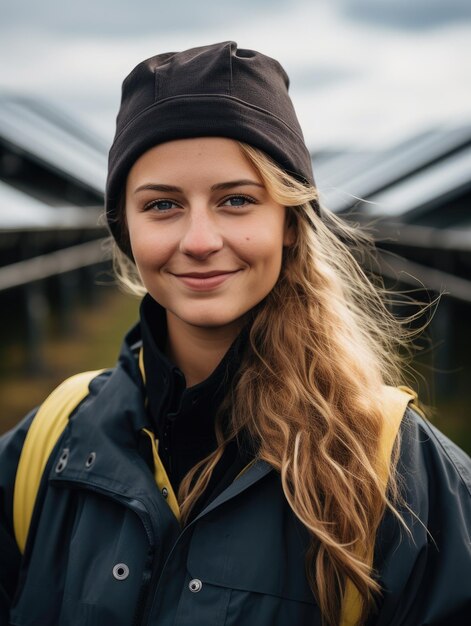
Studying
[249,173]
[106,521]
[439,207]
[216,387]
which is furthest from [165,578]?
[439,207]

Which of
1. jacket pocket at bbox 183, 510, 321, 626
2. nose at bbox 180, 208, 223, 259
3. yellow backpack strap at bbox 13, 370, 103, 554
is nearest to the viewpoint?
jacket pocket at bbox 183, 510, 321, 626

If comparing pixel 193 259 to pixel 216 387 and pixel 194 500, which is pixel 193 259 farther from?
pixel 194 500

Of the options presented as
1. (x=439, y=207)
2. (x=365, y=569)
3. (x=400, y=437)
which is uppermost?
(x=439, y=207)

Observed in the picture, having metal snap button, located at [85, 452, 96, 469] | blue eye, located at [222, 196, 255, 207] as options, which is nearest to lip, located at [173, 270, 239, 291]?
blue eye, located at [222, 196, 255, 207]

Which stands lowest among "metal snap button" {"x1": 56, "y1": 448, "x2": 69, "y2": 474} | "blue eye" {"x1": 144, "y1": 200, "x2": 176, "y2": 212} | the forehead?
"metal snap button" {"x1": 56, "y1": 448, "x2": 69, "y2": 474}

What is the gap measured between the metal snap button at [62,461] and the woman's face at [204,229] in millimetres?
411

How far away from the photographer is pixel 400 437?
1666 millimetres

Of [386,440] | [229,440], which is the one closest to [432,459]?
[386,440]

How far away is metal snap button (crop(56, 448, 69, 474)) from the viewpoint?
1.73 m

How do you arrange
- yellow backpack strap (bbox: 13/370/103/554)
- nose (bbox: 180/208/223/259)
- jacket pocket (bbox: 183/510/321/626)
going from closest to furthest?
jacket pocket (bbox: 183/510/321/626)
nose (bbox: 180/208/223/259)
yellow backpack strap (bbox: 13/370/103/554)

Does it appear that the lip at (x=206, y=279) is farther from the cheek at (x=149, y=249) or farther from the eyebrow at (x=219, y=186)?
the eyebrow at (x=219, y=186)

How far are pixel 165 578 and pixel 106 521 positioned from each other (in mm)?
202

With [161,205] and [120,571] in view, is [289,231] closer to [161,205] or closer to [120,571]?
[161,205]

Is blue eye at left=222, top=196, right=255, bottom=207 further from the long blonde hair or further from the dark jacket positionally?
the dark jacket
